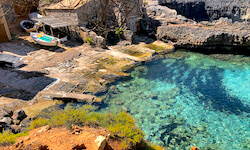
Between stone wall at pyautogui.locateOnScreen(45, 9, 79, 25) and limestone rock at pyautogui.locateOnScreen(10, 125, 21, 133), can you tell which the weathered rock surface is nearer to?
stone wall at pyautogui.locateOnScreen(45, 9, 79, 25)

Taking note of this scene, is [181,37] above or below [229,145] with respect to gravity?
above

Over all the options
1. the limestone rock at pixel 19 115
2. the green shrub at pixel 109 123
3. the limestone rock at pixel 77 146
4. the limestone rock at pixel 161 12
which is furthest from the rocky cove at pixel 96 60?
the limestone rock at pixel 77 146

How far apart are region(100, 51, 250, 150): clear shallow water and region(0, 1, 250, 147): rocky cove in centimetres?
43

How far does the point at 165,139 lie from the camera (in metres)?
10.2

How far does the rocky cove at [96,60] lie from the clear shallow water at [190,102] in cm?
43

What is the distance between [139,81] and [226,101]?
6.86m

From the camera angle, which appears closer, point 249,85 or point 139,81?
point 249,85

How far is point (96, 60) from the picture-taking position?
752 inches

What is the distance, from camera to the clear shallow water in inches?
405

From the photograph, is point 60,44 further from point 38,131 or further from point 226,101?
point 226,101

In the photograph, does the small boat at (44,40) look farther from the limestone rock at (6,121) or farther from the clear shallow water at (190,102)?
the limestone rock at (6,121)

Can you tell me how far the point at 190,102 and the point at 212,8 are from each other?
2894 centimetres

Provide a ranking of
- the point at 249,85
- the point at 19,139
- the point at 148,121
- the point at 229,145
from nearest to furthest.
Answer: the point at 19,139 < the point at 229,145 < the point at 148,121 < the point at 249,85

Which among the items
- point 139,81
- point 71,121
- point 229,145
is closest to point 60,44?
point 139,81
